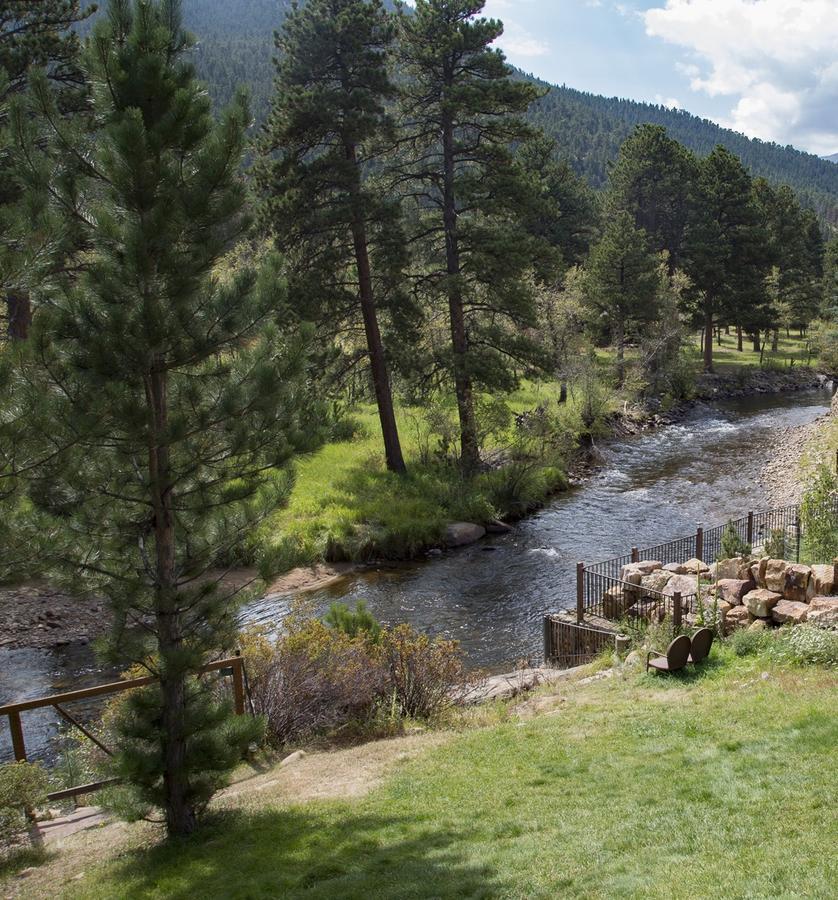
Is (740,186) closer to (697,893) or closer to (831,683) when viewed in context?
(831,683)

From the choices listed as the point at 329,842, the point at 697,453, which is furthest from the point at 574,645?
the point at 697,453

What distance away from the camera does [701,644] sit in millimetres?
10492

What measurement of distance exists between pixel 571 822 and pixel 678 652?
14.4 ft

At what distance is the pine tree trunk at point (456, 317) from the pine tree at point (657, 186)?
105 ft

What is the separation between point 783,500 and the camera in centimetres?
2270

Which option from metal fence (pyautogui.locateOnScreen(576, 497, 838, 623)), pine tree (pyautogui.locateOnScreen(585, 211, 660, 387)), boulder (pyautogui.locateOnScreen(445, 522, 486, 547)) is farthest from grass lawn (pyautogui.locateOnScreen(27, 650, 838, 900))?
pine tree (pyautogui.locateOnScreen(585, 211, 660, 387))

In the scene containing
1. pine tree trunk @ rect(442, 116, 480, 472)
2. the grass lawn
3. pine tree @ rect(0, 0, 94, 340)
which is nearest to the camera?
the grass lawn

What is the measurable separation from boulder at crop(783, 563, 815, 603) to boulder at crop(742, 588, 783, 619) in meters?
0.18

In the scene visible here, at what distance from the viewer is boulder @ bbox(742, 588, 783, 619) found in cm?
1141

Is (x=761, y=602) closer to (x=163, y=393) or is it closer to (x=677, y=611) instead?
(x=677, y=611)

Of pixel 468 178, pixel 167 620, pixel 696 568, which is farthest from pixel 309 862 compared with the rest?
pixel 468 178

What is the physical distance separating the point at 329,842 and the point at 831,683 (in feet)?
19.3

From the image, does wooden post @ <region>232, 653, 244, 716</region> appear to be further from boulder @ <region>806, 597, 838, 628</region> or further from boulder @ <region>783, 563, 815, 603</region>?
boulder @ <region>783, 563, 815, 603</region>

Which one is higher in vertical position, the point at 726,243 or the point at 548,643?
the point at 726,243
